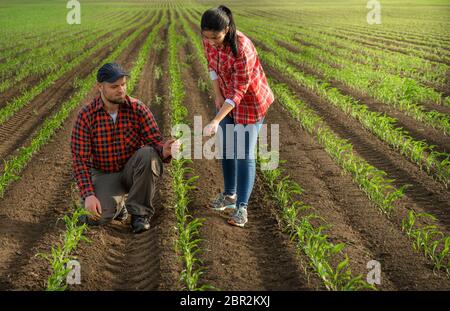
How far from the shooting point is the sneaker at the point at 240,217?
4656mm

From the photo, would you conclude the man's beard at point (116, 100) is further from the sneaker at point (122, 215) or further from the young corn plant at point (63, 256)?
the sneaker at point (122, 215)

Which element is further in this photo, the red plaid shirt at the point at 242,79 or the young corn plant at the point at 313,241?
the red plaid shirt at the point at 242,79

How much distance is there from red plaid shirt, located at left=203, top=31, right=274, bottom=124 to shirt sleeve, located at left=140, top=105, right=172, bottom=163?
65 cm

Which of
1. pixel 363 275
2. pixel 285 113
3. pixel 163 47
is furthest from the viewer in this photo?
pixel 163 47

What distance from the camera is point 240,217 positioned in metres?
4.68

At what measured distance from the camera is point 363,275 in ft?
12.5

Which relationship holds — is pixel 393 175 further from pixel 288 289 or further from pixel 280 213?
pixel 288 289

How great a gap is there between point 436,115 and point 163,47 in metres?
11.6

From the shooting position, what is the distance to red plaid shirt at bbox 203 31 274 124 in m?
4.13

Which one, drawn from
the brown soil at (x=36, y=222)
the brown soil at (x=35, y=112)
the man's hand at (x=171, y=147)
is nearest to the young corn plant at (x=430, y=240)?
the man's hand at (x=171, y=147)

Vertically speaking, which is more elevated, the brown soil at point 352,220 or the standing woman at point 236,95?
the standing woman at point 236,95

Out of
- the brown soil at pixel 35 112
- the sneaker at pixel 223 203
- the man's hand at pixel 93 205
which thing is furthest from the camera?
the brown soil at pixel 35 112

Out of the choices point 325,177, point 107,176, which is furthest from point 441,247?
point 107,176
